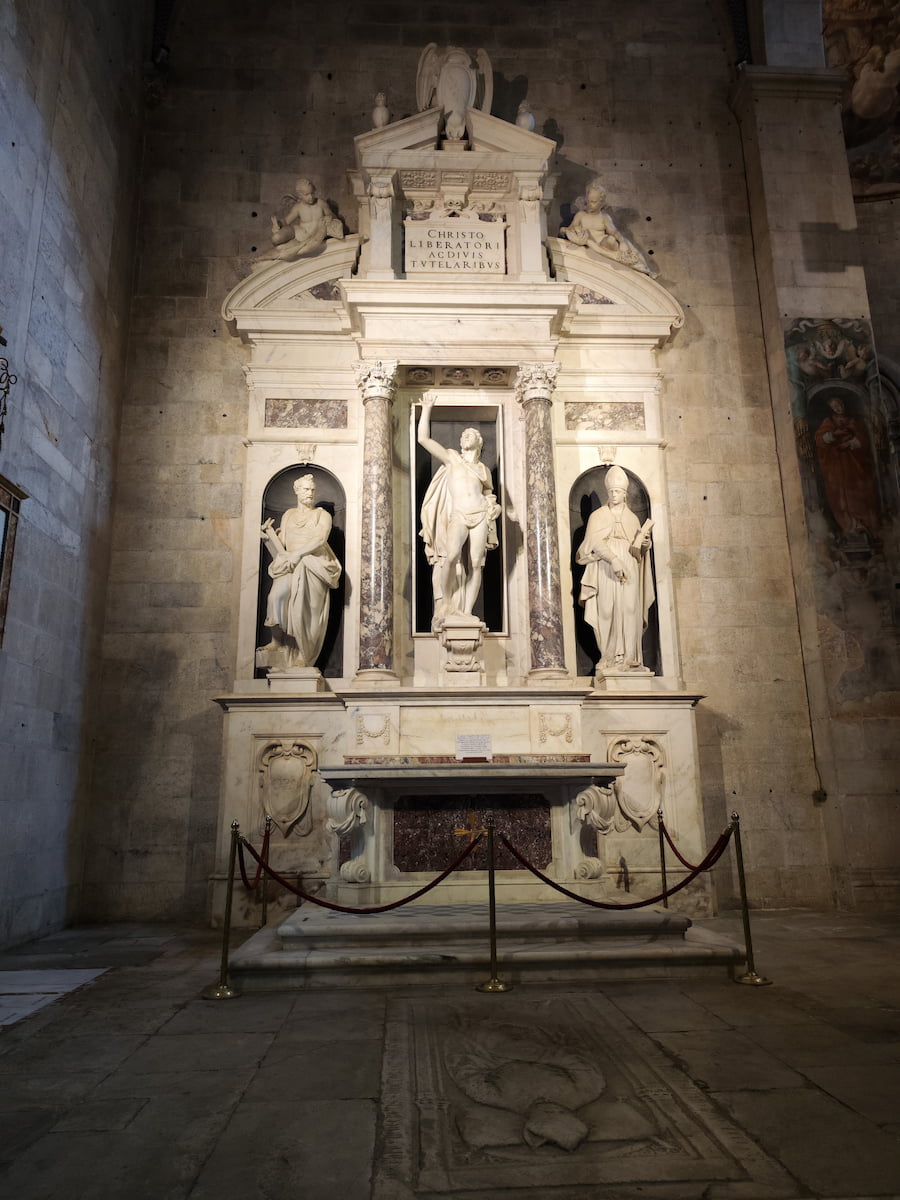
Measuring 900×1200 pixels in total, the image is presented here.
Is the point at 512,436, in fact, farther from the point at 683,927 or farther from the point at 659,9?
the point at 659,9

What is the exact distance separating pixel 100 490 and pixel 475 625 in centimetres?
445

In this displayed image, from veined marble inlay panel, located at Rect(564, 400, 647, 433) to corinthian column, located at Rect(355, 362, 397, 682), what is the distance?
2.26 meters

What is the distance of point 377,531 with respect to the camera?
9.37 m

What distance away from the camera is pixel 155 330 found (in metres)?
10.8

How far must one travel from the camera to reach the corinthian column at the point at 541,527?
9.05 meters

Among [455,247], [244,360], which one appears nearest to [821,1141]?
[455,247]

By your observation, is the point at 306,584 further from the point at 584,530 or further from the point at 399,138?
the point at 399,138

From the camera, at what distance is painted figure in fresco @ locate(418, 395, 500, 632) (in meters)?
9.07

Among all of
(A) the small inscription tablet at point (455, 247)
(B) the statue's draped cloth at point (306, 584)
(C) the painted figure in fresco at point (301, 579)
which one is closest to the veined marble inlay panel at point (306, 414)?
(C) the painted figure in fresco at point (301, 579)

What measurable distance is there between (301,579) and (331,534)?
3.18ft

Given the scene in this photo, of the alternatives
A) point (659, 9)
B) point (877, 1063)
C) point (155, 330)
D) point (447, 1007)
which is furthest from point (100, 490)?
point (659, 9)

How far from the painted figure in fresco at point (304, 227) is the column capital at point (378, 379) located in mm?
2084

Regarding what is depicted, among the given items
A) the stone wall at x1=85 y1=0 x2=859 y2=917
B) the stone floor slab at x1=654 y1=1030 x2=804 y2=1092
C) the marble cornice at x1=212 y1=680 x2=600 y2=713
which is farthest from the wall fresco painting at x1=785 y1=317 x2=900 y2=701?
the stone floor slab at x1=654 y1=1030 x2=804 y2=1092

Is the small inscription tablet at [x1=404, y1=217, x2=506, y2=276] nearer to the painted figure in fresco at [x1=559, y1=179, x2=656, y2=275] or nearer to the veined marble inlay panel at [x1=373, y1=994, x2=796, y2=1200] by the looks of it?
the painted figure in fresco at [x1=559, y1=179, x2=656, y2=275]
